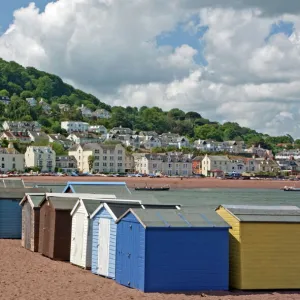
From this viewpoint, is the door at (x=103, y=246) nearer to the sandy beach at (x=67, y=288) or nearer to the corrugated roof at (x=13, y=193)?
the sandy beach at (x=67, y=288)

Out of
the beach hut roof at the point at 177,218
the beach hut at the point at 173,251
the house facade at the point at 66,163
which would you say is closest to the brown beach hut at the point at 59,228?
the beach hut roof at the point at 177,218

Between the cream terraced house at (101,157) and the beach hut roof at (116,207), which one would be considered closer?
the beach hut roof at (116,207)

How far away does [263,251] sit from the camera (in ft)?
66.1

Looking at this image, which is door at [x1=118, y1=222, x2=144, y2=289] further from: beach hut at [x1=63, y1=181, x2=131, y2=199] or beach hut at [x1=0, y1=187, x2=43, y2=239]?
beach hut at [x1=0, y1=187, x2=43, y2=239]

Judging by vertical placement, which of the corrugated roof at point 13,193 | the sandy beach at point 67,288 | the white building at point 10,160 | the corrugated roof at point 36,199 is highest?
the white building at point 10,160

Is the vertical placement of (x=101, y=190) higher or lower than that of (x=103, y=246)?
higher

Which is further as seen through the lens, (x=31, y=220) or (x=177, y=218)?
(x=31, y=220)

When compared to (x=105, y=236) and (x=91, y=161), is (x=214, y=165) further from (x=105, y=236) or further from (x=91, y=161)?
(x=105, y=236)

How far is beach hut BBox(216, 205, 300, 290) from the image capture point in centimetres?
2008

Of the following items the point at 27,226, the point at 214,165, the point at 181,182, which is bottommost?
the point at 27,226

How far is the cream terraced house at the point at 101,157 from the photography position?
502ft

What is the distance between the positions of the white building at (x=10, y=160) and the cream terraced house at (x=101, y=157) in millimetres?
14642

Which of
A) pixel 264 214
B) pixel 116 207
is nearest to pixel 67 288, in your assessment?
pixel 116 207

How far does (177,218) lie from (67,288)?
3670mm
